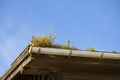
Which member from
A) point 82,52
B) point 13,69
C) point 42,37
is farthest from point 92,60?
point 13,69

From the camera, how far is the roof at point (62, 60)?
6.34 m

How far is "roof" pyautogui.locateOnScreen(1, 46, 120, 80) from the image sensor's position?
6.34 m

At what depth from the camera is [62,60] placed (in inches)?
260

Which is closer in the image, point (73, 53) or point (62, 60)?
point (73, 53)

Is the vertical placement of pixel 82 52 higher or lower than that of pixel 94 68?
higher

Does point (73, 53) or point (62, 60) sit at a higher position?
point (73, 53)

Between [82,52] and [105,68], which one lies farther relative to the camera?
[105,68]

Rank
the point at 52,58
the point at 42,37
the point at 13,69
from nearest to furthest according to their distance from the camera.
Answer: the point at 52,58
the point at 42,37
the point at 13,69

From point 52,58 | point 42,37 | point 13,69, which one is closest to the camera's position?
point 52,58

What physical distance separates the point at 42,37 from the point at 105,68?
1.80 m

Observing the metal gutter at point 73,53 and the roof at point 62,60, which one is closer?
the metal gutter at point 73,53

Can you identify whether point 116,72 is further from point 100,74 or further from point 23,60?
point 23,60

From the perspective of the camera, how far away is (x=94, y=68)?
7379mm

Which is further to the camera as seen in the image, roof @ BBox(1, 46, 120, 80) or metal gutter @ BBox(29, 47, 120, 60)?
roof @ BBox(1, 46, 120, 80)
